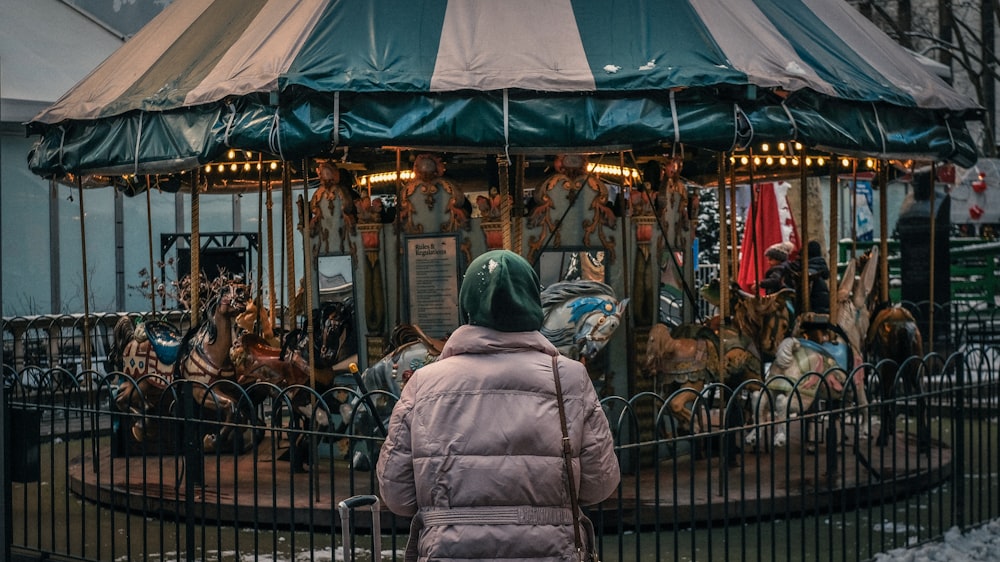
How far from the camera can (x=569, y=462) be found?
14.1ft

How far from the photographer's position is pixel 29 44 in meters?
21.2

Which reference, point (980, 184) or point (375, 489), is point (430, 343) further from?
point (980, 184)

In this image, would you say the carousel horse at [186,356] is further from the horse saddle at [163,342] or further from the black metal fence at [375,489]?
the black metal fence at [375,489]

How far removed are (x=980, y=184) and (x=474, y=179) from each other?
12.5 metres

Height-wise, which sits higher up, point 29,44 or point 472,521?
point 29,44

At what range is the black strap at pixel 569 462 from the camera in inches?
168

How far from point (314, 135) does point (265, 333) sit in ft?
14.3

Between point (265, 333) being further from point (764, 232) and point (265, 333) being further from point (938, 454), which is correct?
point (764, 232)

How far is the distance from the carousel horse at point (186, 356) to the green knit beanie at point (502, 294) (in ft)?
22.9

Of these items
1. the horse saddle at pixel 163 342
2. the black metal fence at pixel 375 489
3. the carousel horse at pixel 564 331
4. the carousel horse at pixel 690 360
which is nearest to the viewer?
the black metal fence at pixel 375 489

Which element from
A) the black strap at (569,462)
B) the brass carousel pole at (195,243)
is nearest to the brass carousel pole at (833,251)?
the brass carousel pole at (195,243)

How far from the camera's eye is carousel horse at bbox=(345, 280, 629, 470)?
9734 millimetres

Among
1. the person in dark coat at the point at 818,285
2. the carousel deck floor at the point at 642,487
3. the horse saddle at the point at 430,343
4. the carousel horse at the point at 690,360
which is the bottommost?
the carousel deck floor at the point at 642,487

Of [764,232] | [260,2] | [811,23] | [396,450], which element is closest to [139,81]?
[260,2]
